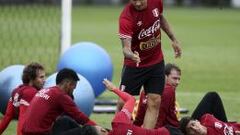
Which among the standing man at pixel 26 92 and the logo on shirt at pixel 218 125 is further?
the standing man at pixel 26 92

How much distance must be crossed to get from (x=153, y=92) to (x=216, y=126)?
3.83ft

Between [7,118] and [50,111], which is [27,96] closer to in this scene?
[7,118]

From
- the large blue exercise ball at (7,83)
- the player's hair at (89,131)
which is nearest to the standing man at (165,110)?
the player's hair at (89,131)

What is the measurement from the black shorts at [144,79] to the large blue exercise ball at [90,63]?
15.9 ft

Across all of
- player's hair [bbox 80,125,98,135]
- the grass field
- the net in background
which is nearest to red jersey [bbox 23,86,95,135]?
player's hair [bbox 80,125,98,135]

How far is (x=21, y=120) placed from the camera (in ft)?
38.6

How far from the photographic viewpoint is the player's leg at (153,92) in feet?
39.1

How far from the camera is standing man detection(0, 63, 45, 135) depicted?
40.5 feet

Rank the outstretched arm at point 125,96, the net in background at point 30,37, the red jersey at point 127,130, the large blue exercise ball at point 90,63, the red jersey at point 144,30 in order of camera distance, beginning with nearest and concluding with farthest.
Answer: the red jersey at point 127,130 < the outstretched arm at point 125,96 < the red jersey at point 144,30 < the large blue exercise ball at point 90,63 < the net in background at point 30,37

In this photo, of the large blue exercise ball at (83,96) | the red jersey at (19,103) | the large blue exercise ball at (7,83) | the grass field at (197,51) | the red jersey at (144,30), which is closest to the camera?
the red jersey at (144,30)

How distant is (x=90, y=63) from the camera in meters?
17.2

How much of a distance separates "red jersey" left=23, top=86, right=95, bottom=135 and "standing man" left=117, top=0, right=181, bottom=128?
110 cm

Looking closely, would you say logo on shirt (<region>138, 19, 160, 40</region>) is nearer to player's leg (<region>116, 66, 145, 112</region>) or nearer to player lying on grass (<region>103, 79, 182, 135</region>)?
player's leg (<region>116, 66, 145, 112</region>)

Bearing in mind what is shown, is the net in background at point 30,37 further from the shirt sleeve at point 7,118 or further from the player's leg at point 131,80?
the player's leg at point 131,80
